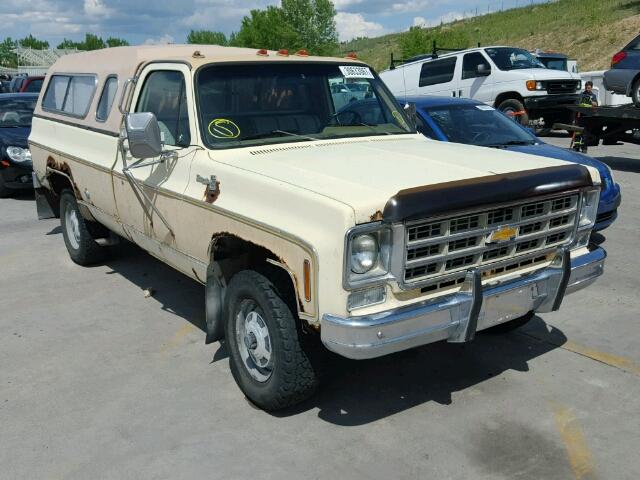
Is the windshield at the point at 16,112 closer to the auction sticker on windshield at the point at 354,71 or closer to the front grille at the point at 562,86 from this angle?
the auction sticker on windshield at the point at 354,71

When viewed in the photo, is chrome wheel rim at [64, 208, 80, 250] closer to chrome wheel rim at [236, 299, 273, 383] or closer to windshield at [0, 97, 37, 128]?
chrome wheel rim at [236, 299, 273, 383]

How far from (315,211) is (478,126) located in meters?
5.26

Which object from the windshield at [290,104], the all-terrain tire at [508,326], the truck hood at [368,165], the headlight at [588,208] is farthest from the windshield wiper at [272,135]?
the all-terrain tire at [508,326]

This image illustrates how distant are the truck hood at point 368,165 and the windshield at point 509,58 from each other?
38.9 ft

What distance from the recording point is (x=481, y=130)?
813 centimetres

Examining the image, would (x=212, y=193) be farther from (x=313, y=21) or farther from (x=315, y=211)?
(x=313, y=21)

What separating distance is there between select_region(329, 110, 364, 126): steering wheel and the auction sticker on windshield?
345 mm

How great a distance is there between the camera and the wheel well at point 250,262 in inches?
151

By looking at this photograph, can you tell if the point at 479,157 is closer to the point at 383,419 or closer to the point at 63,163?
the point at 383,419

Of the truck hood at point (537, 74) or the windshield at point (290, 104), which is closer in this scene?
the windshield at point (290, 104)

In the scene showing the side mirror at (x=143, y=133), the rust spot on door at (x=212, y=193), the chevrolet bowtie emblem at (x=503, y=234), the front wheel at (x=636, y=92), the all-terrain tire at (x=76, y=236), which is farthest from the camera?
the front wheel at (x=636, y=92)

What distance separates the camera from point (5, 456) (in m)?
3.75

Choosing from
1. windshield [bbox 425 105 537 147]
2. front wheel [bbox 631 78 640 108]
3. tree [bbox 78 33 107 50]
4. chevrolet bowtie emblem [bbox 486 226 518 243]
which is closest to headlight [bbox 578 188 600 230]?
chevrolet bowtie emblem [bbox 486 226 518 243]

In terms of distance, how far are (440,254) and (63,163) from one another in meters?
4.43
